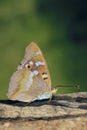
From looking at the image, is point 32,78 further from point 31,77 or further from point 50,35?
point 50,35

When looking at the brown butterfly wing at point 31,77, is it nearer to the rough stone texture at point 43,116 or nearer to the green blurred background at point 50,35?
the rough stone texture at point 43,116

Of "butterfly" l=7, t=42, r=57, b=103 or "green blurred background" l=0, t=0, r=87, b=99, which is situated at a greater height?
"butterfly" l=7, t=42, r=57, b=103

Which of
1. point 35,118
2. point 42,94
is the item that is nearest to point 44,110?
point 35,118

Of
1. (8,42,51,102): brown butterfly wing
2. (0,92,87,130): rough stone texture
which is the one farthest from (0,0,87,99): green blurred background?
(0,92,87,130): rough stone texture

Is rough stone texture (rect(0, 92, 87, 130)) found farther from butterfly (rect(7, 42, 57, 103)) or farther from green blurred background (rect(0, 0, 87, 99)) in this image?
green blurred background (rect(0, 0, 87, 99))

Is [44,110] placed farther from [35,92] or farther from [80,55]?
[80,55]

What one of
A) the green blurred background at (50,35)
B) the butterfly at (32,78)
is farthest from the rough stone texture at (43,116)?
the green blurred background at (50,35)
